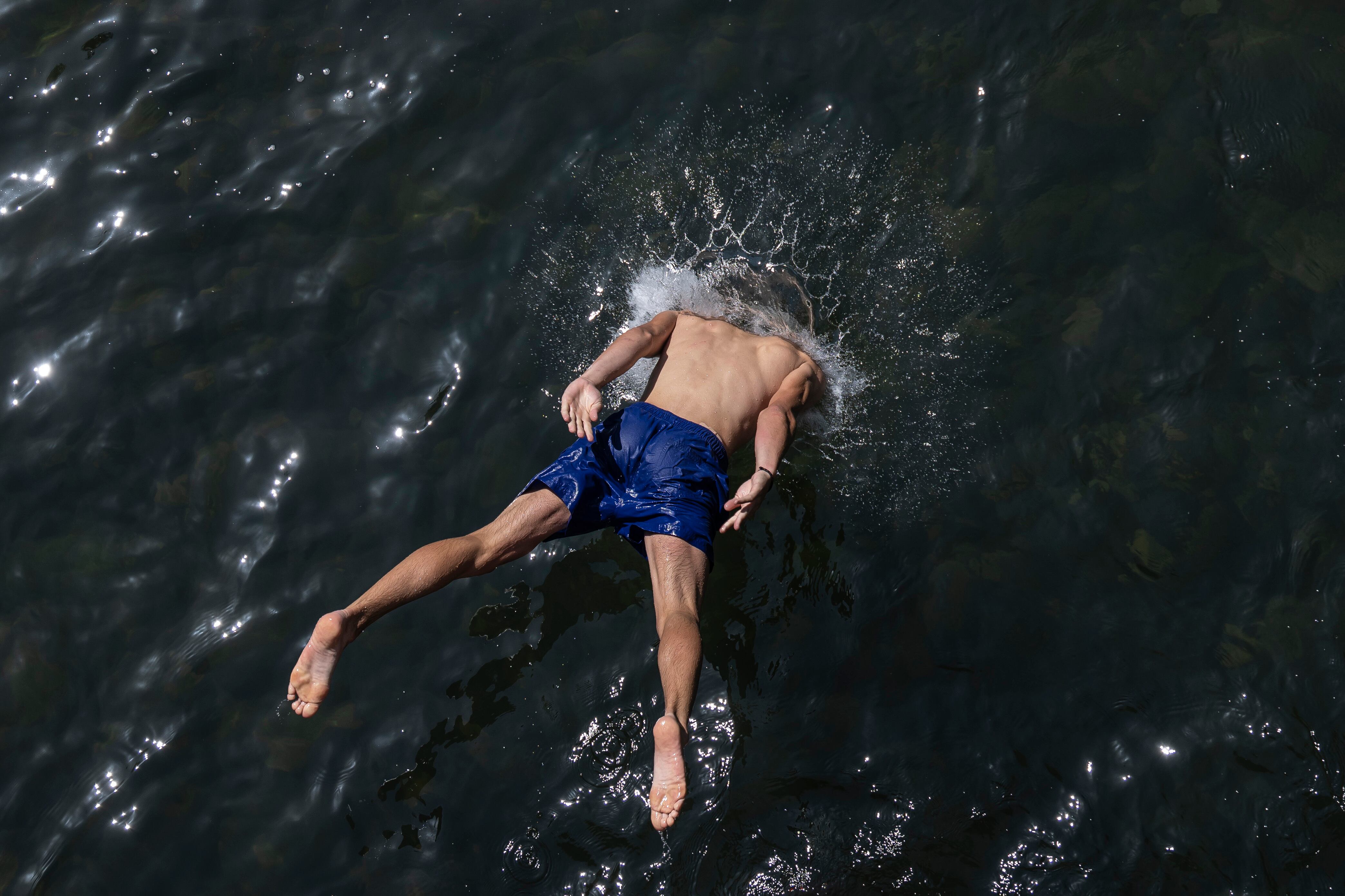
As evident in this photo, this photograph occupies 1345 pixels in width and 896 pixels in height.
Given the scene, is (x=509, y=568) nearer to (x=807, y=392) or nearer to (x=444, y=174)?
(x=807, y=392)

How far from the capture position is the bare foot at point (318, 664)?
181 inches

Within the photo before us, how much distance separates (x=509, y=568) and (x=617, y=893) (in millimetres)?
2095

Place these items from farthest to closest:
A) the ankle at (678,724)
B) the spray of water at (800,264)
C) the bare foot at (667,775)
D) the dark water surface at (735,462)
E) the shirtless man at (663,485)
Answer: the spray of water at (800,264)
the dark water surface at (735,462)
the shirtless man at (663,485)
the ankle at (678,724)
the bare foot at (667,775)

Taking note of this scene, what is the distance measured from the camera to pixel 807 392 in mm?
6062

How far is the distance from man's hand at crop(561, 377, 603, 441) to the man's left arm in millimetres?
889

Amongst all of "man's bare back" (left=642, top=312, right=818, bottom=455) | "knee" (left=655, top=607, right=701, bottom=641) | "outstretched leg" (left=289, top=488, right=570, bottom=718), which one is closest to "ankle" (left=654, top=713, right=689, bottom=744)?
"knee" (left=655, top=607, right=701, bottom=641)

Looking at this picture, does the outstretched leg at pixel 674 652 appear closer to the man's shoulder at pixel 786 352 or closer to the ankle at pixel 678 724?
the ankle at pixel 678 724

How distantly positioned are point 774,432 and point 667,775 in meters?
2.11

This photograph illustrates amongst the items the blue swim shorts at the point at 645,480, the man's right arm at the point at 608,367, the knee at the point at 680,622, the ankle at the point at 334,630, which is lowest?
the knee at the point at 680,622

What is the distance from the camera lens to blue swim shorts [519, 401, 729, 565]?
17.4 feet

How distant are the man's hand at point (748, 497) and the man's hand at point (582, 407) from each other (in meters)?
0.89

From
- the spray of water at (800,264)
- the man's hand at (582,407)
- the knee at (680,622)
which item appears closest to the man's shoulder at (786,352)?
the spray of water at (800,264)

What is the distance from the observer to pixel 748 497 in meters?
4.91

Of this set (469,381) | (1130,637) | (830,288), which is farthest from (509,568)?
(1130,637)
